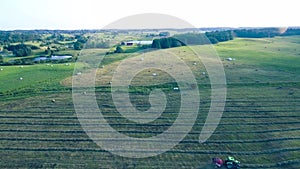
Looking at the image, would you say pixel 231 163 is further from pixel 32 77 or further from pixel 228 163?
pixel 32 77

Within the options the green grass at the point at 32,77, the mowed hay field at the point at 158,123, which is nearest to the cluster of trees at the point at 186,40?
the green grass at the point at 32,77

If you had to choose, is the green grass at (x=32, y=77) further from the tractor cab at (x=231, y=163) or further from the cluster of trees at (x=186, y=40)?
the cluster of trees at (x=186, y=40)

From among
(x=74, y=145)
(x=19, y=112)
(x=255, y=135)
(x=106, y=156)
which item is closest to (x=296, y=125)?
(x=255, y=135)

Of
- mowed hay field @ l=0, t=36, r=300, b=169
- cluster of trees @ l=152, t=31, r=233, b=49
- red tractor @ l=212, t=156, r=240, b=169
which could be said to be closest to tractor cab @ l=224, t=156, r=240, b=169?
red tractor @ l=212, t=156, r=240, b=169

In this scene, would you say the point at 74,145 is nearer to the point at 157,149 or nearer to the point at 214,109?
the point at 157,149

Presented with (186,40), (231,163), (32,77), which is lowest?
(231,163)

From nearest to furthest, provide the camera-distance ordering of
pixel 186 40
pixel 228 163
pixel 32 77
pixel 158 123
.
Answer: pixel 228 163 < pixel 158 123 < pixel 32 77 < pixel 186 40

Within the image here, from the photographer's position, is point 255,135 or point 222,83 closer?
point 255,135

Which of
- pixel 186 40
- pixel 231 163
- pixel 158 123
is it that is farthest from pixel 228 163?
pixel 186 40
